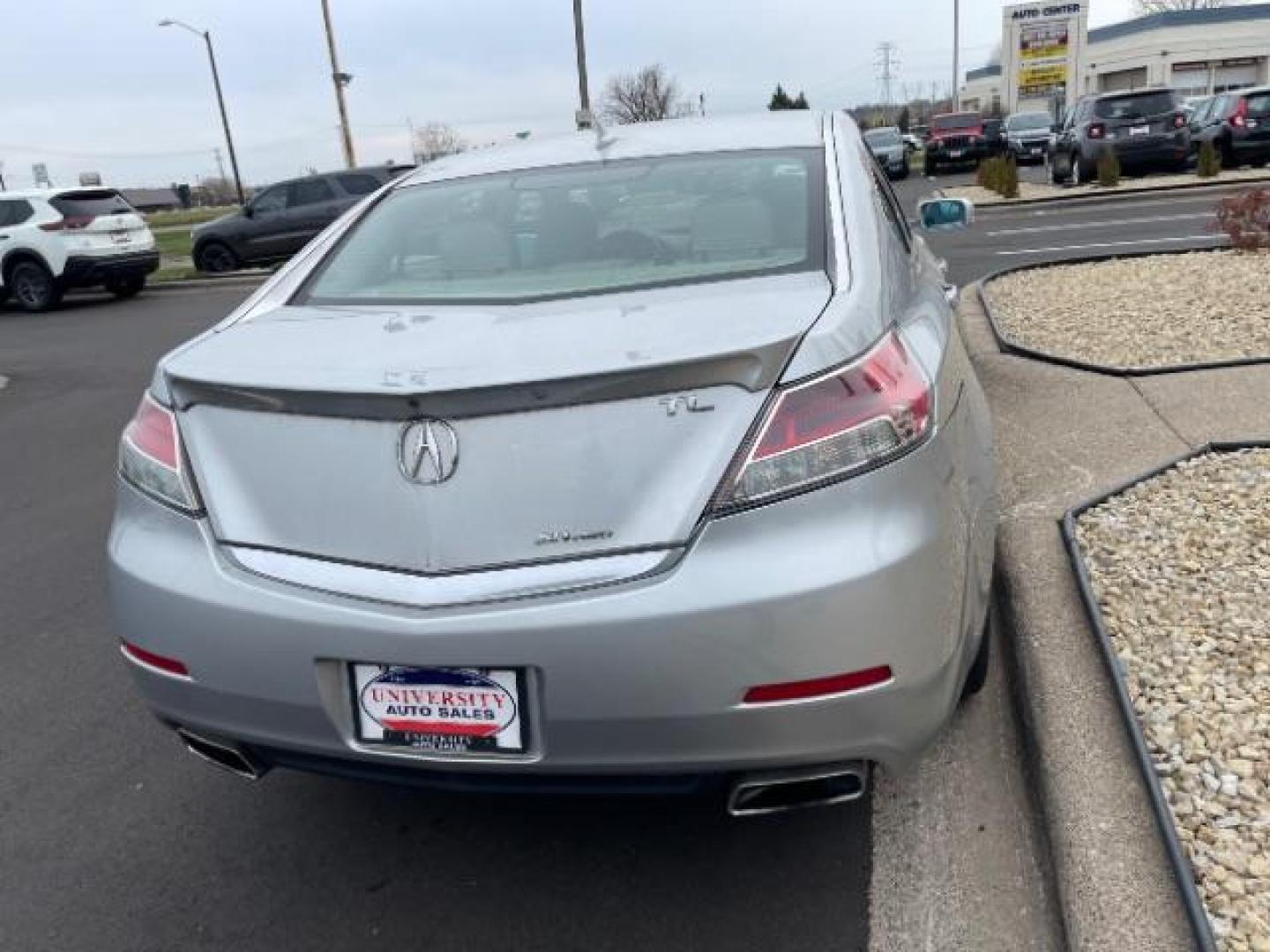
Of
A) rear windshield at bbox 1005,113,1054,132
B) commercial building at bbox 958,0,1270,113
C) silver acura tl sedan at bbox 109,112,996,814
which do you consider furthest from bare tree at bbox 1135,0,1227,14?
silver acura tl sedan at bbox 109,112,996,814

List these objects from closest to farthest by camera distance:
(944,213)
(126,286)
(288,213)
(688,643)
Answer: (688,643), (944,213), (126,286), (288,213)

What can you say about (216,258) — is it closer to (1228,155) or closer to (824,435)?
(1228,155)

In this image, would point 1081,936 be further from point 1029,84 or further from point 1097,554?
point 1029,84

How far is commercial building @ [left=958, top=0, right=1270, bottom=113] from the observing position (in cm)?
5881

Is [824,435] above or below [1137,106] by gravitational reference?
above

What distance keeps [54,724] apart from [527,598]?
232 cm

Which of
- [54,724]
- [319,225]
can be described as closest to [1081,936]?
[54,724]

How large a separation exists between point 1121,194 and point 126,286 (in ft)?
54.8

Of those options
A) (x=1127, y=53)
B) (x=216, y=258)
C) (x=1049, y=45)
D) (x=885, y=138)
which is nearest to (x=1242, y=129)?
(x=885, y=138)

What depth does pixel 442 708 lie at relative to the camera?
211cm

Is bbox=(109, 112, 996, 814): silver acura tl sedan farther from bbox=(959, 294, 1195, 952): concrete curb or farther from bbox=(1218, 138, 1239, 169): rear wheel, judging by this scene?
bbox=(1218, 138, 1239, 169): rear wheel

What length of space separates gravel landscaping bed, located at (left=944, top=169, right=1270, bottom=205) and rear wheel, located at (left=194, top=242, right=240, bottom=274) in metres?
13.6

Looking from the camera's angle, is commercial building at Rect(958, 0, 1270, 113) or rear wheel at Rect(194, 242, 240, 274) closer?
rear wheel at Rect(194, 242, 240, 274)

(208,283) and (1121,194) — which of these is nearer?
(1121,194)
